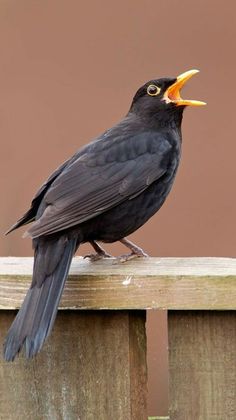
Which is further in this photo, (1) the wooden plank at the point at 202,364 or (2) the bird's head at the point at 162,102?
(2) the bird's head at the point at 162,102

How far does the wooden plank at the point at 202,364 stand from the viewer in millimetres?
2516

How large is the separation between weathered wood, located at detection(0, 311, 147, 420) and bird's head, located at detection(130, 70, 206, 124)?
4.50ft

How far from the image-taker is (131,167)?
11.4 feet

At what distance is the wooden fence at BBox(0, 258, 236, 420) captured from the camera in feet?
8.27

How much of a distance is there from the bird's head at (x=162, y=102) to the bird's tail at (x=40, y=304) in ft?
3.50

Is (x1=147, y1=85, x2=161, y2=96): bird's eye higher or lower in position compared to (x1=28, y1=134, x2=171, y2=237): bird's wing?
higher

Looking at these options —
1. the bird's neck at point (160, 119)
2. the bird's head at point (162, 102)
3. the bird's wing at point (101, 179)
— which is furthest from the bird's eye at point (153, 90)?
the bird's wing at point (101, 179)

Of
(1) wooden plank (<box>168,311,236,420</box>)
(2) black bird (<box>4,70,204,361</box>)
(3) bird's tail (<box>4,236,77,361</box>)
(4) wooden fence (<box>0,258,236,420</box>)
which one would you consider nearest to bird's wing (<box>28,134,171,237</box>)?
(2) black bird (<box>4,70,204,361</box>)

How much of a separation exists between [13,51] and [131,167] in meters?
2.28

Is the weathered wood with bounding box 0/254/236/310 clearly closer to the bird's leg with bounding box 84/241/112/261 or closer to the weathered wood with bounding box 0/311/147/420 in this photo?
the weathered wood with bounding box 0/311/147/420

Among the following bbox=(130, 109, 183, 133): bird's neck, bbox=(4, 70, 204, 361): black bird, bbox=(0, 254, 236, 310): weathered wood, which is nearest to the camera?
bbox=(0, 254, 236, 310): weathered wood

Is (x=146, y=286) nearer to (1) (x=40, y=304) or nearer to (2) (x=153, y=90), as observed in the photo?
(1) (x=40, y=304)

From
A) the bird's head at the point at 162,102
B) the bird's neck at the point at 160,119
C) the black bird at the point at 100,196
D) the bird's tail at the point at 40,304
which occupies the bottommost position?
the bird's tail at the point at 40,304

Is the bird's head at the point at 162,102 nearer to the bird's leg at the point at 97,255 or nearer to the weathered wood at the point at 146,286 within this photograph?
the bird's leg at the point at 97,255
